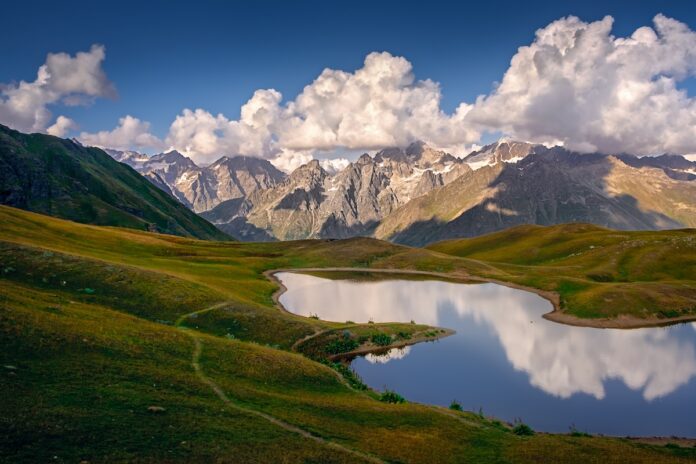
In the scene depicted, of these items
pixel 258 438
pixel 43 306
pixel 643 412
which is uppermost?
pixel 43 306

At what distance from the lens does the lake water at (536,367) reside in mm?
46281

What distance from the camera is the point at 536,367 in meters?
59.8

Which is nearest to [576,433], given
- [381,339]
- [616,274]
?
[381,339]

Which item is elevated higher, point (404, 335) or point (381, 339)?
point (404, 335)

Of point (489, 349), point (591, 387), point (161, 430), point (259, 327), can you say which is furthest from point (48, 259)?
point (591, 387)

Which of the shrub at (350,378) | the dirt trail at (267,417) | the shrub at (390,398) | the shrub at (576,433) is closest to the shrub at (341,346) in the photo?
the shrub at (350,378)

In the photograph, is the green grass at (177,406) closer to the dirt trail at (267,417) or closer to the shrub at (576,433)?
the dirt trail at (267,417)

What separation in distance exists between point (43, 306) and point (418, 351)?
46315mm

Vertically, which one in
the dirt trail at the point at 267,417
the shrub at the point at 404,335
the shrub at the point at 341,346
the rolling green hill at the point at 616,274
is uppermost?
the rolling green hill at the point at 616,274

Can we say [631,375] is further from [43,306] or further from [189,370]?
[43,306]

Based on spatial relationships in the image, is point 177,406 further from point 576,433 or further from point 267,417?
point 576,433

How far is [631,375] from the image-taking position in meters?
58.0

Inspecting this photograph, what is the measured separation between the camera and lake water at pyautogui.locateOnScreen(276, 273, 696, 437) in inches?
1822

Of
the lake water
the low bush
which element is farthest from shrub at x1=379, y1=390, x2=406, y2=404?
the low bush
